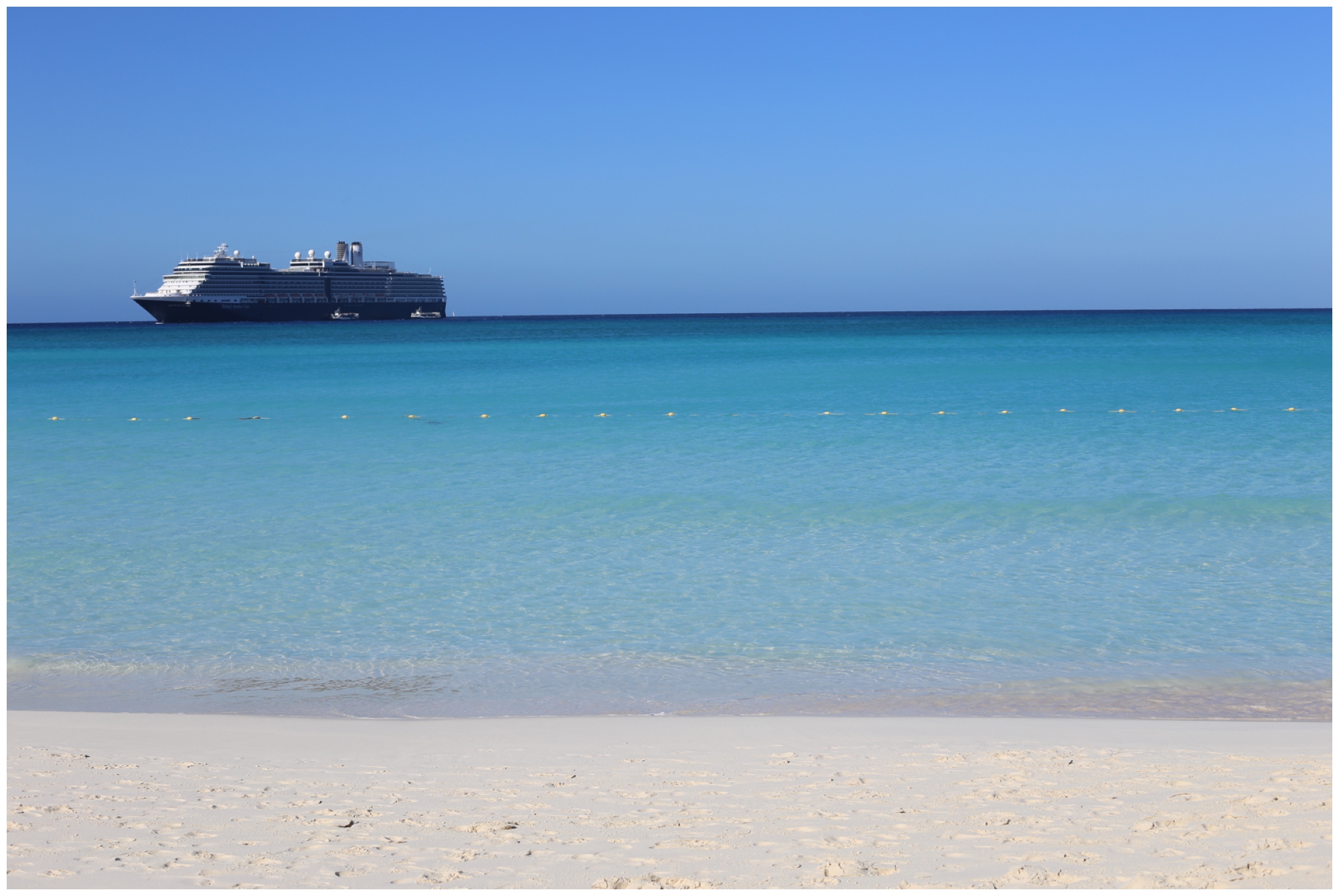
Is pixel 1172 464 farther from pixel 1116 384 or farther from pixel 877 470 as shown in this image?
pixel 1116 384

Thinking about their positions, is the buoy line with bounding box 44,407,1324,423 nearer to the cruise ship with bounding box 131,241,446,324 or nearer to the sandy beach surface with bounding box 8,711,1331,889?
the sandy beach surface with bounding box 8,711,1331,889

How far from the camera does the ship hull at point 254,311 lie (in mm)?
84312

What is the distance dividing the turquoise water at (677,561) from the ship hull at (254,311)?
69938mm

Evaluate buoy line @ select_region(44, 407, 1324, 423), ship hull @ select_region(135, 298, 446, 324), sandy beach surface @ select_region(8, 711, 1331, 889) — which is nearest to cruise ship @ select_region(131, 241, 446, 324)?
ship hull @ select_region(135, 298, 446, 324)

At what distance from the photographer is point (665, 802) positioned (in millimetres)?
3611

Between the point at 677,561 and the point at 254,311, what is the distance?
8485 centimetres

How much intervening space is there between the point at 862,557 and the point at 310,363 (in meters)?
31.1

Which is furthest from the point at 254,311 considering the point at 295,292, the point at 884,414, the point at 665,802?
the point at 665,802

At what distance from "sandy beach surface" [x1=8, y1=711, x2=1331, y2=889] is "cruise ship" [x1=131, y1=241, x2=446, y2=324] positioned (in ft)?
283

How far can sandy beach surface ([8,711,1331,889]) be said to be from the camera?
9.98 feet

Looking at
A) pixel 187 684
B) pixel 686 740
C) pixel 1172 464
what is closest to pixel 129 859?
pixel 686 740

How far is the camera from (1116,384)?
2605cm

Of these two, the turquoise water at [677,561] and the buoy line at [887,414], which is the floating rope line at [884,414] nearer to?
the buoy line at [887,414]

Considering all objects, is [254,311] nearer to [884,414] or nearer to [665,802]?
[884,414]
